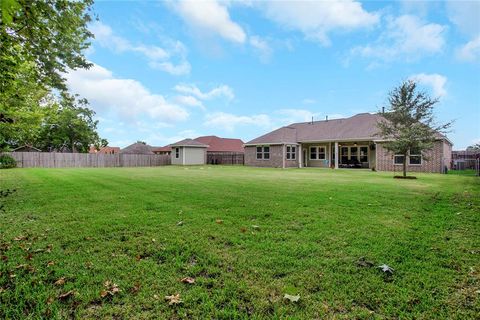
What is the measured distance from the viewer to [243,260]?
346cm

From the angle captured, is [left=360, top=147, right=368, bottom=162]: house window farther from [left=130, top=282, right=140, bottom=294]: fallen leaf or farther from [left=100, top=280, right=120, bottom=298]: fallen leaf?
[left=100, top=280, right=120, bottom=298]: fallen leaf

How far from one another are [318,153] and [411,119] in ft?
43.7

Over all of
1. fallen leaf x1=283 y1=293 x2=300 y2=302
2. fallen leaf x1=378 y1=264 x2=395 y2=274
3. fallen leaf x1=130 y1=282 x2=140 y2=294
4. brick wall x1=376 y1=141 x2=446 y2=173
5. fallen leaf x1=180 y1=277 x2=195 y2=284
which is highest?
brick wall x1=376 y1=141 x2=446 y2=173

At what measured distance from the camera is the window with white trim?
28.0 meters

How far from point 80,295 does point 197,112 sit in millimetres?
29230

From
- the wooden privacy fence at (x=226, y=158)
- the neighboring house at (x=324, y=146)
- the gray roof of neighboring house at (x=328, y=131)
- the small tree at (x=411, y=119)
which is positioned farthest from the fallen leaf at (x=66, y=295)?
the wooden privacy fence at (x=226, y=158)

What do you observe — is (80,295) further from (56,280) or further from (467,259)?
(467,259)

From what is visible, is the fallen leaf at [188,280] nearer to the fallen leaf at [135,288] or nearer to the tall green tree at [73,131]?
the fallen leaf at [135,288]

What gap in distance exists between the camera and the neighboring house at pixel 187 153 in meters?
35.2

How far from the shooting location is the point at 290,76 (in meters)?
23.6

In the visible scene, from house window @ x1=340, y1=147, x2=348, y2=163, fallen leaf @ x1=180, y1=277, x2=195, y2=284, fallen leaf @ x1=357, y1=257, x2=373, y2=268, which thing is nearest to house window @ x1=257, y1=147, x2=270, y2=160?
house window @ x1=340, y1=147, x2=348, y2=163

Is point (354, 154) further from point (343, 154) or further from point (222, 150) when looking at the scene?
point (222, 150)

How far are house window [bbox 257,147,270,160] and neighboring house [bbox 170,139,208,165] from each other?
989 centimetres

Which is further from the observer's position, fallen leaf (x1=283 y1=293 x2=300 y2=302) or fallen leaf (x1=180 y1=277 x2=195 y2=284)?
fallen leaf (x1=180 y1=277 x2=195 y2=284)
